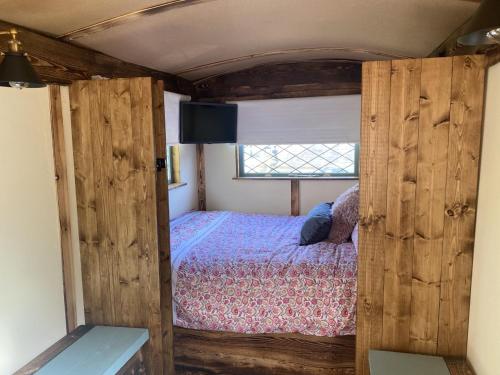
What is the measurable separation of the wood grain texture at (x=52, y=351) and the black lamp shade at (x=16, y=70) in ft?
4.35

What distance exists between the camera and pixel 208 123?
416 centimetres

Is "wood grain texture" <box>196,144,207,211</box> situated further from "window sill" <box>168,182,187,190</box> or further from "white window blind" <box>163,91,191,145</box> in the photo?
"white window blind" <box>163,91,191,145</box>

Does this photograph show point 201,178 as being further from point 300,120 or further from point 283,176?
point 300,120

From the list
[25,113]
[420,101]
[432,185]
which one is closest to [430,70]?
[420,101]

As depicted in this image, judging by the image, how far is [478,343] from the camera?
167 cm

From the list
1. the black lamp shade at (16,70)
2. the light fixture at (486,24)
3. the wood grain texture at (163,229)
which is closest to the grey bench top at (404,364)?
the wood grain texture at (163,229)

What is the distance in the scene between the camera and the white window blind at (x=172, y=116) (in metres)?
3.63

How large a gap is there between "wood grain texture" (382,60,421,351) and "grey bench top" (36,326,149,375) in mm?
1307

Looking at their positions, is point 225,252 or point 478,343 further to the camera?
point 225,252

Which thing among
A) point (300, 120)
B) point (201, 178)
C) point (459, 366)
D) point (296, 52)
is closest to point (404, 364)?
point (459, 366)

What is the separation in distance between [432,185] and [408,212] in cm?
16

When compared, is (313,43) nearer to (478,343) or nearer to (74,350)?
(478,343)

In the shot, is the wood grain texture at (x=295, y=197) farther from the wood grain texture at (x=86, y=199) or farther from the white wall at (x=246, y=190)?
the wood grain texture at (x=86, y=199)

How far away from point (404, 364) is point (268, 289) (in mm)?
956
